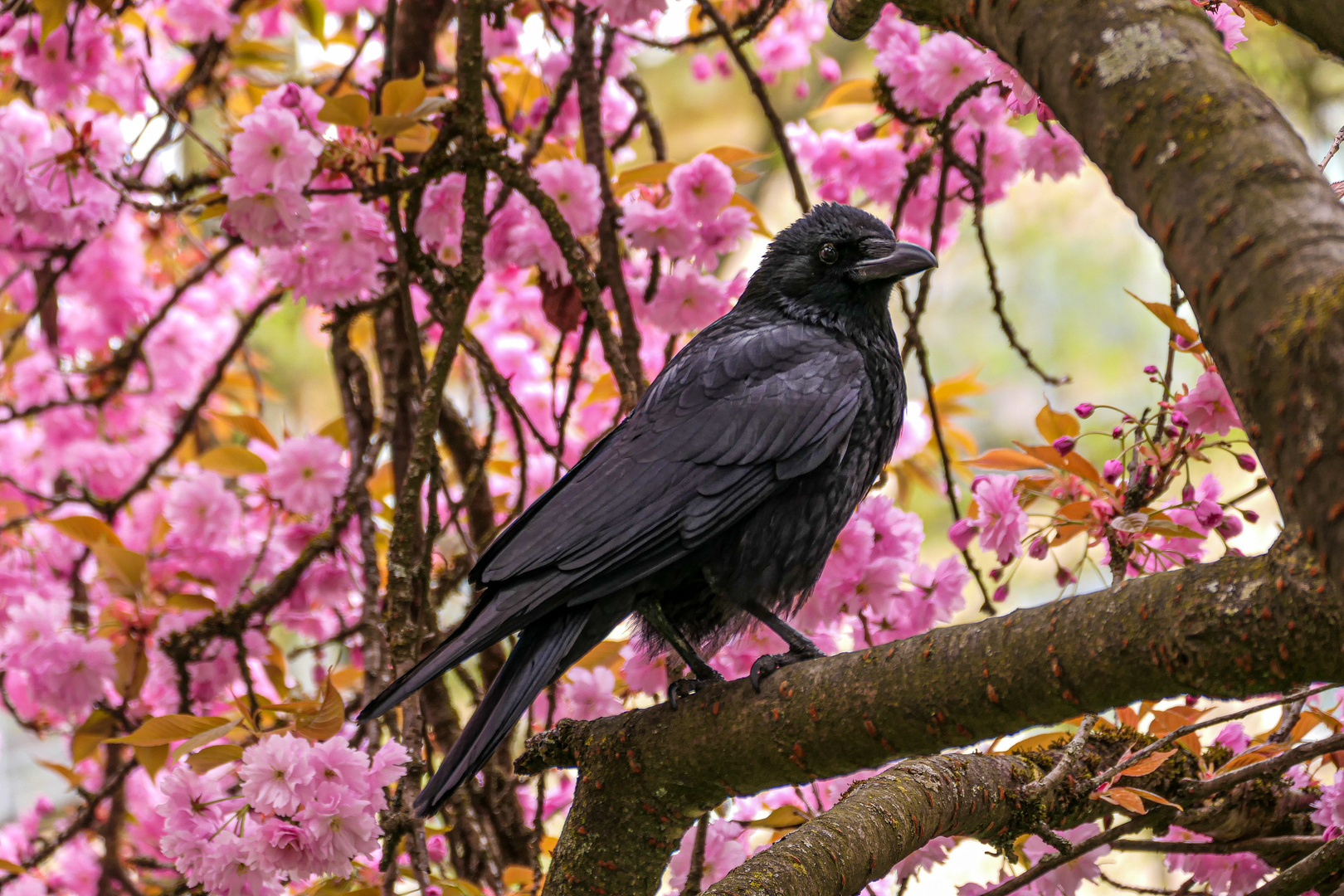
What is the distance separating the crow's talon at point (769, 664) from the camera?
163 centimetres

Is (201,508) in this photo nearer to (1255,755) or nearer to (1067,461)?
(1067,461)

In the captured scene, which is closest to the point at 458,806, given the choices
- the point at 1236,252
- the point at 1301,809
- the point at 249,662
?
the point at 249,662

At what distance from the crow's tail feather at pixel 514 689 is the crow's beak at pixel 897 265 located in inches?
38.1

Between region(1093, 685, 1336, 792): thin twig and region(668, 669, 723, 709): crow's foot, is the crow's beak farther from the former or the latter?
region(1093, 685, 1336, 792): thin twig

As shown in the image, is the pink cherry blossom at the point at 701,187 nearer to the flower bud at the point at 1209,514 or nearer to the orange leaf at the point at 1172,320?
the orange leaf at the point at 1172,320

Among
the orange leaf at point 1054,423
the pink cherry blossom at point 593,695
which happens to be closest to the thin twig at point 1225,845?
the orange leaf at point 1054,423

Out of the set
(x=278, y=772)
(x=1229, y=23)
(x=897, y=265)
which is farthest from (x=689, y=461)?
(x=1229, y=23)

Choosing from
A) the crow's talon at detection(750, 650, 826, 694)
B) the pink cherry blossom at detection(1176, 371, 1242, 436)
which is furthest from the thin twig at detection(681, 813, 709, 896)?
the pink cherry blossom at detection(1176, 371, 1242, 436)

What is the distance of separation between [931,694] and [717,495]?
31.9 inches

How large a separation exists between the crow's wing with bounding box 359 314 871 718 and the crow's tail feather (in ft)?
0.14

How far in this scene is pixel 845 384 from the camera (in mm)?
2256

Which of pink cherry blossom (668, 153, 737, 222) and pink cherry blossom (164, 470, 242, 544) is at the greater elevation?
pink cherry blossom (668, 153, 737, 222)

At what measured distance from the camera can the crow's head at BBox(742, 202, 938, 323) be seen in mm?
2455

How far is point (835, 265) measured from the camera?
251 cm
